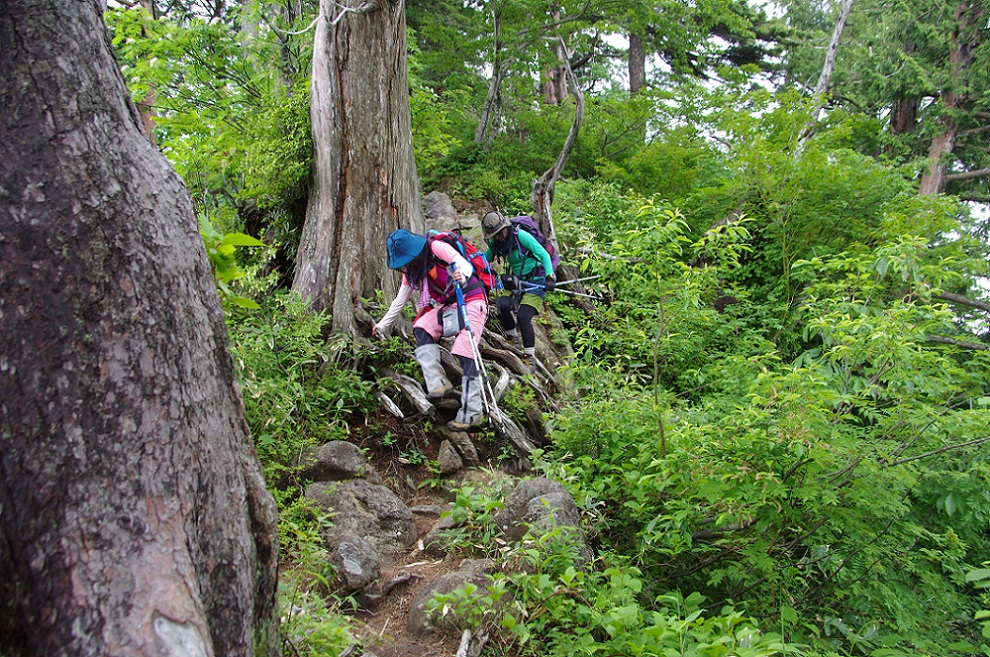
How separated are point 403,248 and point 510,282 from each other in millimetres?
2022

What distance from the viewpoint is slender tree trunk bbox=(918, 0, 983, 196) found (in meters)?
14.8

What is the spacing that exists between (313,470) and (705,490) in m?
3.14

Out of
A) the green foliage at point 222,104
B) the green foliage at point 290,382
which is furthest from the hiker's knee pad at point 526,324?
the green foliage at point 222,104

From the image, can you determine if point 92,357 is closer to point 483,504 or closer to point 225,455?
point 225,455

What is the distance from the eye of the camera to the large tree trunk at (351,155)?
22.3ft

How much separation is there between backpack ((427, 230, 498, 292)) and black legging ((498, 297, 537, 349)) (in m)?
1.10

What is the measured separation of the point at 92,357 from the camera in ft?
5.68

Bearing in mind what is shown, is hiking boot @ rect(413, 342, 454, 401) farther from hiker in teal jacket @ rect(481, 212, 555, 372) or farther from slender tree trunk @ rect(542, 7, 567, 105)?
slender tree trunk @ rect(542, 7, 567, 105)

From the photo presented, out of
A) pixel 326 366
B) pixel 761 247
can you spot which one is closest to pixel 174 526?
pixel 326 366

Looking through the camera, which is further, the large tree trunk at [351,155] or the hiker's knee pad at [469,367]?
the large tree trunk at [351,155]

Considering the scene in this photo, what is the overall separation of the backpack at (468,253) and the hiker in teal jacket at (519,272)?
0.97 metres

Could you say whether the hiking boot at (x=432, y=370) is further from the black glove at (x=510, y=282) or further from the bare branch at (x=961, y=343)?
the bare branch at (x=961, y=343)

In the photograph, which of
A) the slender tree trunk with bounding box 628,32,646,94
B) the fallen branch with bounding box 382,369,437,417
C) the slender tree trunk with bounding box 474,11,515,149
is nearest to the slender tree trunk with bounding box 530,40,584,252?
the slender tree trunk with bounding box 474,11,515,149

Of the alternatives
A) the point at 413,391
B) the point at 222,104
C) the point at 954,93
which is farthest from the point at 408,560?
the point at 954,93
